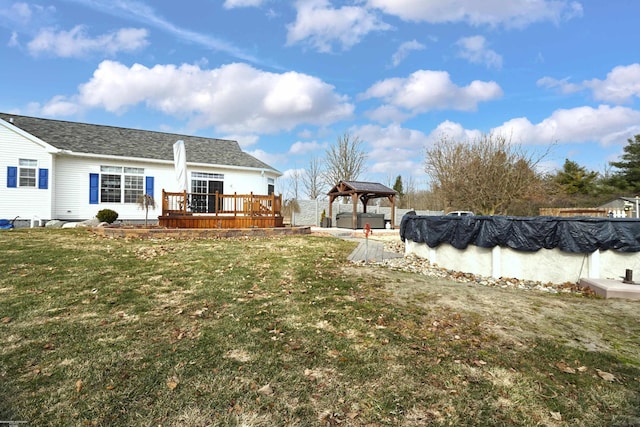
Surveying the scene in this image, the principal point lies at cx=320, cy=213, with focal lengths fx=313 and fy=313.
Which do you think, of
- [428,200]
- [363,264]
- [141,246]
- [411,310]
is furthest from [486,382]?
[428,200]

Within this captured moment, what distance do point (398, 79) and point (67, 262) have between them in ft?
56.1

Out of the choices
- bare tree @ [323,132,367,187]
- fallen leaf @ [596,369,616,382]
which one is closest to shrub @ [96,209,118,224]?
fallen leaf @ [596,369,616,382]

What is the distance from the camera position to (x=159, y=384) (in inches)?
95.7

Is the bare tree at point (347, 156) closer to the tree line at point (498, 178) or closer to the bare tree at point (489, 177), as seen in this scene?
the tree line at point (498, 178)

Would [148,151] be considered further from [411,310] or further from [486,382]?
[486,382]

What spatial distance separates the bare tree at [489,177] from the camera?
17.0m

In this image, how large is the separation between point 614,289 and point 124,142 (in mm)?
20151

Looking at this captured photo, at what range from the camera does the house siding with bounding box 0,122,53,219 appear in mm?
13703

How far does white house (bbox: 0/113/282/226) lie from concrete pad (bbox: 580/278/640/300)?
1397cm

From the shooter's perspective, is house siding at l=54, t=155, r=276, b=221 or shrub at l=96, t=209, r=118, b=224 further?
house siding at l=54, t=155, r=276, b=221

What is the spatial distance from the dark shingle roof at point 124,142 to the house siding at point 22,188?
0.76 meters

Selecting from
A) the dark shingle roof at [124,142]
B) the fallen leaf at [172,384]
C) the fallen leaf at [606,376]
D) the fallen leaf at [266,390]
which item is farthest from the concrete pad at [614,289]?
the dark shingle roof at [124,142]

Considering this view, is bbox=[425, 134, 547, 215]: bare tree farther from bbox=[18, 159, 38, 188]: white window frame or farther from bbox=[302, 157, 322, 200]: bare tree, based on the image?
bbox=[18, 159, 38, 188]: white window frame

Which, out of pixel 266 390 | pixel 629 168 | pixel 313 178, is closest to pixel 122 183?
pixel 266 390
